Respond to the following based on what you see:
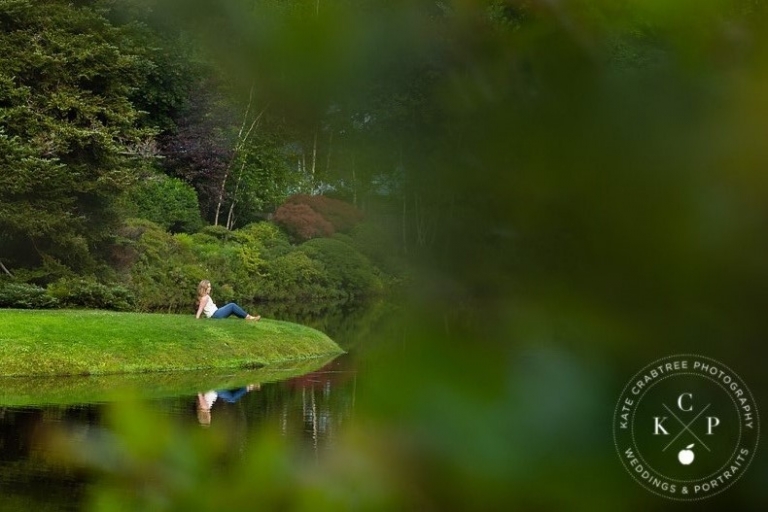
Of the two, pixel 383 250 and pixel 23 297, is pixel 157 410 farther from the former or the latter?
pixel 23 297

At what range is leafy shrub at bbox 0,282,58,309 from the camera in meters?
17.5

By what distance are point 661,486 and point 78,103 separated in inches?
770

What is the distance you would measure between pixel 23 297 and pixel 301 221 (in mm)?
16309

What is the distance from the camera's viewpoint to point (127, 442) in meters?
1.01

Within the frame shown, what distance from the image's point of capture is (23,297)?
17500 mm

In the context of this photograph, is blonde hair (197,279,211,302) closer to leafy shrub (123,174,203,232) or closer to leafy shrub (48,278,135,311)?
leafy shrub (48,278,135,311)

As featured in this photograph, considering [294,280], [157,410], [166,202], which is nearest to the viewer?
[157,410]

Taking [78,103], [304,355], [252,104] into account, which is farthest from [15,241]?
[252,104]

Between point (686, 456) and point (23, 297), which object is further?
point (23, 297)

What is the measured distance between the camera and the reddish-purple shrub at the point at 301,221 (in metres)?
33.1

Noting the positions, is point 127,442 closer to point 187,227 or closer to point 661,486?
point 661,486

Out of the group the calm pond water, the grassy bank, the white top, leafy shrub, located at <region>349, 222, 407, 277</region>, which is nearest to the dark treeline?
leafy shrub, located at <region>349, 222, 407, 277</region>

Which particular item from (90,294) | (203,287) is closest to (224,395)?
(203,287)

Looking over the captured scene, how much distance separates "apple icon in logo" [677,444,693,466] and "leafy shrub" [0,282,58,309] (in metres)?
17.5
